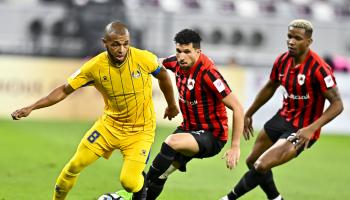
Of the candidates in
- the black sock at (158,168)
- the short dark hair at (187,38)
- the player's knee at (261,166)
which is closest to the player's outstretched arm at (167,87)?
the short dark hair at (187,38)

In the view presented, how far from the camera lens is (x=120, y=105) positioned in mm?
8391

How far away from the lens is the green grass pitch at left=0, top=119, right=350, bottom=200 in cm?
1046

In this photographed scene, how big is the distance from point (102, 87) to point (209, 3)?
23.4 m

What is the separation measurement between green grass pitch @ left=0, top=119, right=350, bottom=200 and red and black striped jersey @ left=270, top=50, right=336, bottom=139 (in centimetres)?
185

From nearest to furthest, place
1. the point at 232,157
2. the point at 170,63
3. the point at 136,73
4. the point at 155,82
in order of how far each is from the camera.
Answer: the point at 232,157, the point at 136,73, the point at 170,63, the point at 155,82

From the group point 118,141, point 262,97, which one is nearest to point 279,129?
point 262,97

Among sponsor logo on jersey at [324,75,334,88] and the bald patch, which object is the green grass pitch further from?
the bald patch

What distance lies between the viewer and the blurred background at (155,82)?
38.7 feet

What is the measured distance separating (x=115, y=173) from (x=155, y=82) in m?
8.10

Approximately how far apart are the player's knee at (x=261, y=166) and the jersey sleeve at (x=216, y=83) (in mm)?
932

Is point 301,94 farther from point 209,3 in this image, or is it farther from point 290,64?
point 209,3

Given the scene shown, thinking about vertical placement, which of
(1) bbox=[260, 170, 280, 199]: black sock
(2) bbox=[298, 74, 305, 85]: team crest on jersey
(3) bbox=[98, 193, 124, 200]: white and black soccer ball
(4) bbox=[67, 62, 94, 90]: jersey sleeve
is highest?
(4) bbox=[67, 62, 94, 90]: jersey sleeve

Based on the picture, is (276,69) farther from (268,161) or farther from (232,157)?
(232,157)


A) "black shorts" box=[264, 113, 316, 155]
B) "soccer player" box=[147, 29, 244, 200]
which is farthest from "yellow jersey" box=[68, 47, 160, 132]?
"black shorts" box=[264, 113, 316, 155]
